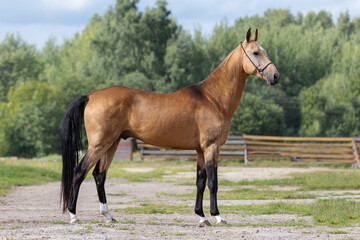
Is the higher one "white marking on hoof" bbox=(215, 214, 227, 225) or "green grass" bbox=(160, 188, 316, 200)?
"white marking on hoof" bbox=(215, 214, 227, 225)

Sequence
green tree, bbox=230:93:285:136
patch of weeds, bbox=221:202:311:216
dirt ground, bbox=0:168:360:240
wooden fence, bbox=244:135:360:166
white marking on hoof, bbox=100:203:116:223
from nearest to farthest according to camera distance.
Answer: dirt ground, bbox=0:168:360:240
white marking on hoof, bbox=100:203:116:223
patch of weeds, bbox=221:202:311:216
wooden fence, bbox=244:135:360:166
green tree, bbox=230:93:285:136

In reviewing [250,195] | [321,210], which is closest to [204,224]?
[321,210]

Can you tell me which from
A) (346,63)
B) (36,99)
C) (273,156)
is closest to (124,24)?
(36,99)

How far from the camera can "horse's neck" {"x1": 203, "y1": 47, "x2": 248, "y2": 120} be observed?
9578 mm

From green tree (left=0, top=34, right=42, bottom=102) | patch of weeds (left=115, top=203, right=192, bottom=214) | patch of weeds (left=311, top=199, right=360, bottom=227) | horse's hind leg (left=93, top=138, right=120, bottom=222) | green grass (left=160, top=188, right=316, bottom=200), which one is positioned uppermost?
green tree (left=0, top=34, right=42, bottom=102)

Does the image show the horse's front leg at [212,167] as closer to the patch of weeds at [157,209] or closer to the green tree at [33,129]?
the patch of weeds at [157,209]

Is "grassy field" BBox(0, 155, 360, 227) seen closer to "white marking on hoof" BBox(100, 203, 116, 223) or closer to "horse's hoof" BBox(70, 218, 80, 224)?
"white marking on hoof" BBox(100, 203, 116, 223)

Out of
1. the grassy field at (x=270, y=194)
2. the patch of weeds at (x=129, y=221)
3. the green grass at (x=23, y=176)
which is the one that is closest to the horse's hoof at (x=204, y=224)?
the patch of weeds at (x=129, y=221)

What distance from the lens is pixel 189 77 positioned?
57938 millimetres

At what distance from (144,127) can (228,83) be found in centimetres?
173

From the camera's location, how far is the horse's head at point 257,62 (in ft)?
30.4

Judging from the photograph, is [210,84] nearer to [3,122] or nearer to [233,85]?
[233,85]

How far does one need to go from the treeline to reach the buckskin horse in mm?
38878

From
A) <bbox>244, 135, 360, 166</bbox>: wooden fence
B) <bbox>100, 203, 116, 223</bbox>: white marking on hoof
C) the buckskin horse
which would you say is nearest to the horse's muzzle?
the buckskin horse
